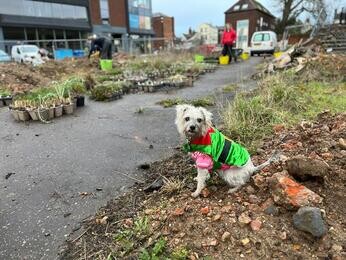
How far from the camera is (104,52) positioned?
54.7ft

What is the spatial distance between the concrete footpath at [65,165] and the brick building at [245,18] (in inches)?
1854

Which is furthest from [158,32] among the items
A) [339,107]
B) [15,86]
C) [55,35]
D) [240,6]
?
[339,107]

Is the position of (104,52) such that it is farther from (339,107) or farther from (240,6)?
(240,6)

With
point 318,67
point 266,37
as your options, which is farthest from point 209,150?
→ point 266,37

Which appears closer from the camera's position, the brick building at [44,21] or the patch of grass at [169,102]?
the patch of grass at [169,102]

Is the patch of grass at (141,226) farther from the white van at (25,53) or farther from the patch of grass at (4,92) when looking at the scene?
the white van at (25,53)

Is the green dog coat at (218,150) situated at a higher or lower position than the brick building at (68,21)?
lower

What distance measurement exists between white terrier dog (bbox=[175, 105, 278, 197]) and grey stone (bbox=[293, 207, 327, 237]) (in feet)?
2.65

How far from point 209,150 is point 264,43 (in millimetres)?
23857

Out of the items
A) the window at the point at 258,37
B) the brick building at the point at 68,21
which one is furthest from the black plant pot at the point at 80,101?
the brick building at the point at 68,21

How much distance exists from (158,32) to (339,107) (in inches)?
2722

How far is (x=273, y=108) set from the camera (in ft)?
19.4

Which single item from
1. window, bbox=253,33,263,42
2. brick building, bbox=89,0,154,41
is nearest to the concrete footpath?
window, bbox=253,33,263,42

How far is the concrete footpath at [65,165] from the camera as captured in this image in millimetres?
3145
